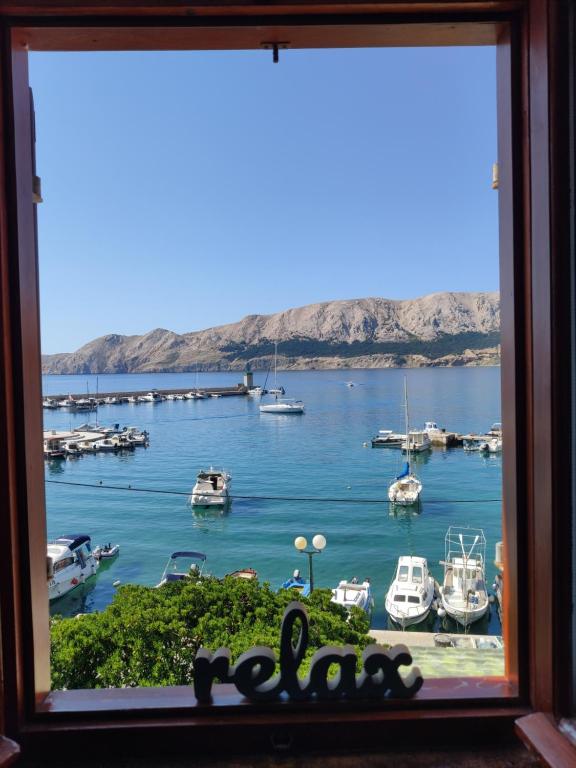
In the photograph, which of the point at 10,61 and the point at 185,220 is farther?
the point at 185,220

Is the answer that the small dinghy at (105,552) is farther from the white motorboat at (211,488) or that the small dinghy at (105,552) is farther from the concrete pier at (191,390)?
the concrete pier at (191,390)

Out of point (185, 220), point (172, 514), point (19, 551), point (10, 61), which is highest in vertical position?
point (185, 220)

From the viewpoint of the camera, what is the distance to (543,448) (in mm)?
854

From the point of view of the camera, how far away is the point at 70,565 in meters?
10.1

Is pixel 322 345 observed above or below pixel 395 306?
below

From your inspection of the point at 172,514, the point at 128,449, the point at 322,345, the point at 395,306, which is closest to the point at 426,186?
the point at 395,306

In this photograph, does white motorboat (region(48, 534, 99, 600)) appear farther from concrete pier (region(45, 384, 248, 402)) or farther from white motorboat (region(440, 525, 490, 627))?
concrete pier (region(45, 384, 248, 402))

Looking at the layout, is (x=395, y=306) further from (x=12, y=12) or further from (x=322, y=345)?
(x=12, y=12)

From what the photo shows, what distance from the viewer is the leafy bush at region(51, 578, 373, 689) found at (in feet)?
6.84

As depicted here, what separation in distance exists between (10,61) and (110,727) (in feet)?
4.22

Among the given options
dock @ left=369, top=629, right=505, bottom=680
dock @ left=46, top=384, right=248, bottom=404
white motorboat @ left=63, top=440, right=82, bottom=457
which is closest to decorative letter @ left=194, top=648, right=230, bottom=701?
dock @ left=369, top=629, right=505, bottom=680

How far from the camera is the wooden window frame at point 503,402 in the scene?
2.93ft

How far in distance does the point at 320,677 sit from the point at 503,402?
66 cm

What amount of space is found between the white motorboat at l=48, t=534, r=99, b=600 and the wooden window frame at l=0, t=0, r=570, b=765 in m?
8.91
